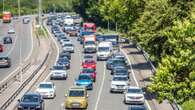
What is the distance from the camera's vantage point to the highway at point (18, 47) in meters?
81.4

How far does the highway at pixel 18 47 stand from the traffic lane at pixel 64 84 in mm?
6248

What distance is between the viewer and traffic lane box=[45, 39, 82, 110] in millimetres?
55594

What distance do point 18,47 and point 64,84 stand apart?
1691 inches

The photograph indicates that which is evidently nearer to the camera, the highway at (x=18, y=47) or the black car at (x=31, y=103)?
the black car at (x=31, y=103)

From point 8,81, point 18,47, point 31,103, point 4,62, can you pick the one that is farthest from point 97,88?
point 18,47

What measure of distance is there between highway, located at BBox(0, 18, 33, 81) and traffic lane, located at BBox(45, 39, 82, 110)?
625cm

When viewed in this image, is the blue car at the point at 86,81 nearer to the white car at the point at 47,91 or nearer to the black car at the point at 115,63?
the white car at the point at 47,91

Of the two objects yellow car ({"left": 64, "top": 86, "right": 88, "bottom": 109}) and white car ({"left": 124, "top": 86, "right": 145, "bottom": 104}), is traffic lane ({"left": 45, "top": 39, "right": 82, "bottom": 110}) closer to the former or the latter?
yellow car ({"left": 64, "top": 86, "right": 88, "bottom": 109})

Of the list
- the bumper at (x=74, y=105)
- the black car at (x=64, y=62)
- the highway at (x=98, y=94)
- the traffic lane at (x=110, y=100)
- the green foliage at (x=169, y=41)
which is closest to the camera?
the green foliage at (x=169, y=41)

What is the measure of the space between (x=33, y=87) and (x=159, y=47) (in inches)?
489

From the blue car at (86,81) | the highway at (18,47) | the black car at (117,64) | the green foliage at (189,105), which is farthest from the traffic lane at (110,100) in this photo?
the highway at (18,47)

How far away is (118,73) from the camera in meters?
71.2

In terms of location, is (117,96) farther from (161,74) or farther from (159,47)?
(161,74)

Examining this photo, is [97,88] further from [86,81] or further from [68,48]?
[68,48]
